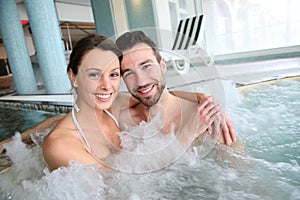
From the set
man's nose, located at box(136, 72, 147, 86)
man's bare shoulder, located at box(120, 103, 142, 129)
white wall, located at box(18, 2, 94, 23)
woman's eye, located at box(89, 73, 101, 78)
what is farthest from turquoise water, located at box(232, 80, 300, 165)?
white wall, located at box(18, 2, 94, 23)

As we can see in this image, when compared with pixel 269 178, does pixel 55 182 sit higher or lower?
higher

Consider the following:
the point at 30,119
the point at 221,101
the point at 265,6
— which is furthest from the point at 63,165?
the point at 265,6

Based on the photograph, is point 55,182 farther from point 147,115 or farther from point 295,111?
point 295,111

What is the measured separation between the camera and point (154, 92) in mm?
1310

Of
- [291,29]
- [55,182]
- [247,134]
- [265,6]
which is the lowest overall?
[247,134]

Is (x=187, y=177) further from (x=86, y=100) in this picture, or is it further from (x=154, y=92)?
(x=86, y=100)

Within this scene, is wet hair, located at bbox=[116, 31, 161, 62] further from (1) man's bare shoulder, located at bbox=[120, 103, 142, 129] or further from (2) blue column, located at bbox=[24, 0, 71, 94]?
(2) blue column, located at bbox=[24, 0, 71, 94]

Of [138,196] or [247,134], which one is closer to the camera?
[138,196]

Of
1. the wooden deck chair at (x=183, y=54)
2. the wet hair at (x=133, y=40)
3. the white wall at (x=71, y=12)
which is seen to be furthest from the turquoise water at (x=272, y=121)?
the white wall at (x=71, y=12)

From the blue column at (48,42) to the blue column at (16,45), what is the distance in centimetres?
208

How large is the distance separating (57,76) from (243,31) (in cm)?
712

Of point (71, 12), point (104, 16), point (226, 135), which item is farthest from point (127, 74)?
point (71, 12)

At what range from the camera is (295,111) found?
2.57 m

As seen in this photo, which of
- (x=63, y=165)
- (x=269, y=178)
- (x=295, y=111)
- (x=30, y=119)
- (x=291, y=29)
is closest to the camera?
(x=63, y=165)
